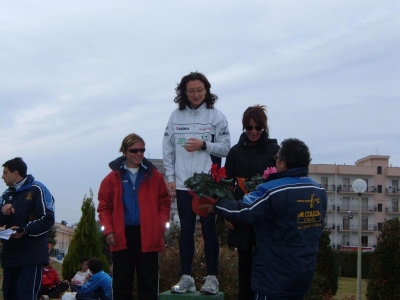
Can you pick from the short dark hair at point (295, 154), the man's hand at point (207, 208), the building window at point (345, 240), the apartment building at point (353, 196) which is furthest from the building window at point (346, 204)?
the short dark hair at point (295, 154)

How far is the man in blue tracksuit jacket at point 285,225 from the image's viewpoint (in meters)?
4.91

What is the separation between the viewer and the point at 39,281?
6.78m

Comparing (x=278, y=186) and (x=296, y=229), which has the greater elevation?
(x=278, y=186)

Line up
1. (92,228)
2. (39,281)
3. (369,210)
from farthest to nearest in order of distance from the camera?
(369,210) < (92,228) < (39,281)

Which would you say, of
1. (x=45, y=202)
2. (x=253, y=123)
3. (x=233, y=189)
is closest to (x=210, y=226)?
(x=233, y=189)

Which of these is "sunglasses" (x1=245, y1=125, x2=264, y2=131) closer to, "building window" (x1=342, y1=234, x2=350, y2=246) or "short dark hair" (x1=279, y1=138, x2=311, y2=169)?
"short dark hair" (x1=279, y1=138, x2=311, y2=169)

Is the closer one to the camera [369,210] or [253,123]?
[253,123]

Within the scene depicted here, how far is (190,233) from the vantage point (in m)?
6.31

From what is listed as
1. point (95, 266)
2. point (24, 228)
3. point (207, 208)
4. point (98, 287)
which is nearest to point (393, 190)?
point (95, 266)

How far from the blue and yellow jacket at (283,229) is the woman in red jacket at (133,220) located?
1217mm

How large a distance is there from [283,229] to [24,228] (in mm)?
2944

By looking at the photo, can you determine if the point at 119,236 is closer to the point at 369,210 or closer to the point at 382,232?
the point at 382,232

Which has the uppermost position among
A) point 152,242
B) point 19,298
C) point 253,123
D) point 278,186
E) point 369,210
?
point 369,210

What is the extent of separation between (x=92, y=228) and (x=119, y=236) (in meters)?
11.6
